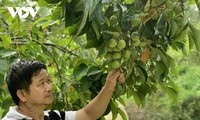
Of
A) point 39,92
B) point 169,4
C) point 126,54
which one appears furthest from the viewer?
point 39,92

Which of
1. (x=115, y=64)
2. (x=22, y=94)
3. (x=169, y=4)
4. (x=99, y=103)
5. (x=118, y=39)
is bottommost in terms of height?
(x=99, y=103)

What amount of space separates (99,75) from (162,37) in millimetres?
363

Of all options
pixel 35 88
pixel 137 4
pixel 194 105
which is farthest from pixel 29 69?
pixel 194 105

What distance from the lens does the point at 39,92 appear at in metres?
1.49

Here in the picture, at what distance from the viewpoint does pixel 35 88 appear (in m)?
1.49

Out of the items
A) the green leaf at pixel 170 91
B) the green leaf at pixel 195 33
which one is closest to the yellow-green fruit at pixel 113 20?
the green leaf at pixel 195 33

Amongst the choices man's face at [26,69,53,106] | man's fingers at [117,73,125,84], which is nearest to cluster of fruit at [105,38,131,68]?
man's fingers at [117,73,125,84]

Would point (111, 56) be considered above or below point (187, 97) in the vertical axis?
above

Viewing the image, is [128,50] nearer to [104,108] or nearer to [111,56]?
[111,56]

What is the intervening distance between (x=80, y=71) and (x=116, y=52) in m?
0.37

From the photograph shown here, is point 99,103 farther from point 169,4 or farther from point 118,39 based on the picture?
point 169,4

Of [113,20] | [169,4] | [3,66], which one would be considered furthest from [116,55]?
[3,66]

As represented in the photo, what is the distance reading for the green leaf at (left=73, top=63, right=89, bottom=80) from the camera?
1679 mm

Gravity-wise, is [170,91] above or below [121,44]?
below
